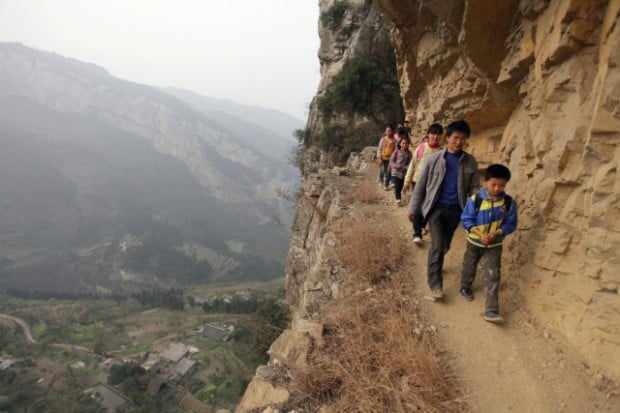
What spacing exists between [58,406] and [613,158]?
142ft

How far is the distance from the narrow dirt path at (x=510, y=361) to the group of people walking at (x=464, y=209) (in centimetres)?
18

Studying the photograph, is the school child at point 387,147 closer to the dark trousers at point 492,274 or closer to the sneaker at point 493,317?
the dark trousers at point 492,274

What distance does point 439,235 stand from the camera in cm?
394

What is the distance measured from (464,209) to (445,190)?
0.46 metres

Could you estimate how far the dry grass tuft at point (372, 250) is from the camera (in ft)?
16.1

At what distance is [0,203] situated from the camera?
112 meters

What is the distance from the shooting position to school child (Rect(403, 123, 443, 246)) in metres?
4.95

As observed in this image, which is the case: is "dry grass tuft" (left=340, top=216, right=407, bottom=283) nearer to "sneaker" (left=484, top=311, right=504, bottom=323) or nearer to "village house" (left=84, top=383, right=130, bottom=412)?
"sneaker" (left=484, top=311, right=504, bottom=323)

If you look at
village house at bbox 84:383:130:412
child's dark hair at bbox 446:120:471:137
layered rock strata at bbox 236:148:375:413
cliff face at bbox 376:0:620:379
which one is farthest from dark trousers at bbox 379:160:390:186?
village house at bbox 84:383:130:412

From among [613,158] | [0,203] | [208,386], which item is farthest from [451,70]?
[0,203]

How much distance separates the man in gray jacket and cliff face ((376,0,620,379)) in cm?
67

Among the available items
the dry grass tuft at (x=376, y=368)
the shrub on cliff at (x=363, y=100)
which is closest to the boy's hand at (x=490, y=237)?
the dry grass tuft at (x=376, y=368)

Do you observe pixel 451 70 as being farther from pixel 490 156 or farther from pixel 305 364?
pixel 305 364

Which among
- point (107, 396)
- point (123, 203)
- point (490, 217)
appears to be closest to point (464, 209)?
point (490, 217)
